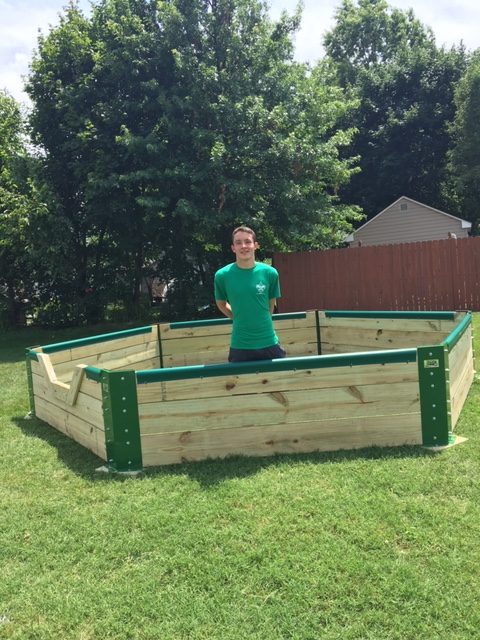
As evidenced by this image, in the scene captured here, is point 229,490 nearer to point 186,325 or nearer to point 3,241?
point 186,325

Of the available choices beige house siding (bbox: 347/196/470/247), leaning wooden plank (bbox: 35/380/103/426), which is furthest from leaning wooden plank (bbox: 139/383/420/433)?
beige house siding (bbox: 347/196/470/247)

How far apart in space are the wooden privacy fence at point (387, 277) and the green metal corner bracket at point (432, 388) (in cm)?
1222

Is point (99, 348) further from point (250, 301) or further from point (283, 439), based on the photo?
point (283, 439)

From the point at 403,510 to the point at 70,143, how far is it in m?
15.7

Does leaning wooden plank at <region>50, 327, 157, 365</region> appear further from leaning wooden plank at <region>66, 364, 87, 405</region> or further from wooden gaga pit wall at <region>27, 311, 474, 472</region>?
wooden gaga pit wall at <region>27, 311, 474, 472</region>

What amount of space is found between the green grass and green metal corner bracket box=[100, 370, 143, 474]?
0.61 feet

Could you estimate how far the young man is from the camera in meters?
4.80

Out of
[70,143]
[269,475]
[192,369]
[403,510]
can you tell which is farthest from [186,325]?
[70,143]

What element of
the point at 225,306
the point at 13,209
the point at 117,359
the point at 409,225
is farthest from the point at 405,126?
the point at 225,306

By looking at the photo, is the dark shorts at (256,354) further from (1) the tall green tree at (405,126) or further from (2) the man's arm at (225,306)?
(1) the tall green tree at (405,126)

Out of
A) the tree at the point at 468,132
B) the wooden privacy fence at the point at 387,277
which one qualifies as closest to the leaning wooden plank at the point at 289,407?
the wooden privacy fence at the point at 387,277

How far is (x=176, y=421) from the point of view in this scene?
4.53 m

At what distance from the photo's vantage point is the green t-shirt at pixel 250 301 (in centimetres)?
482

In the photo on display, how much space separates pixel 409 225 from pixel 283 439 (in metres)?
24.2
